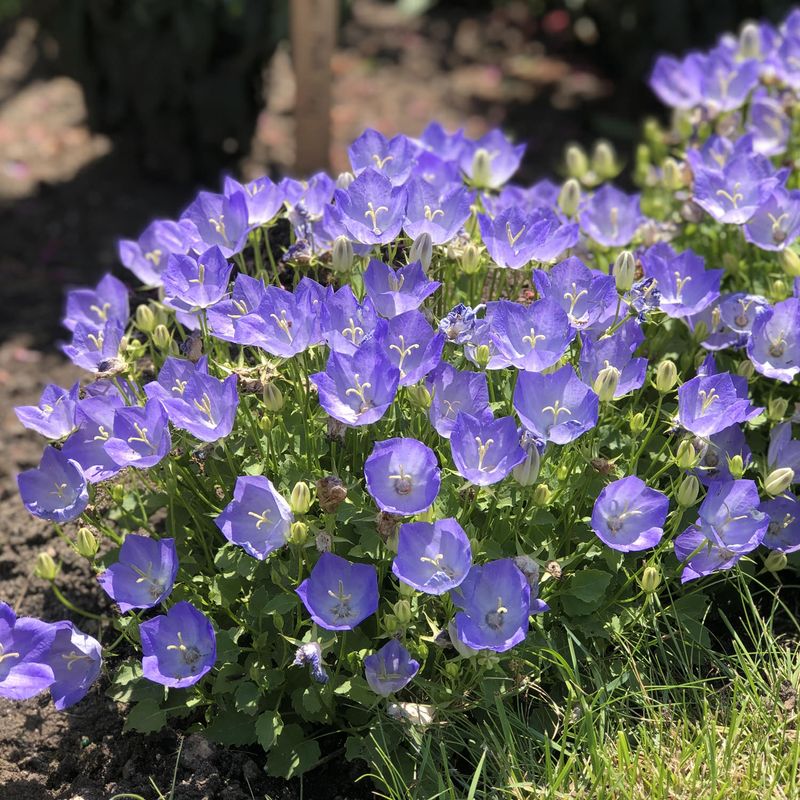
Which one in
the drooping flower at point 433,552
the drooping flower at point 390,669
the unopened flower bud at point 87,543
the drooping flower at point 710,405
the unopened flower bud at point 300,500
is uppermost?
the drooping flower at point 710,405

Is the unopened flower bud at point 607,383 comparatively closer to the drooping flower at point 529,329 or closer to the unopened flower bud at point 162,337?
the drooping flower at point 529,329

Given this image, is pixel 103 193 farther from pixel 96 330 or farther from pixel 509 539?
pixel 509 539

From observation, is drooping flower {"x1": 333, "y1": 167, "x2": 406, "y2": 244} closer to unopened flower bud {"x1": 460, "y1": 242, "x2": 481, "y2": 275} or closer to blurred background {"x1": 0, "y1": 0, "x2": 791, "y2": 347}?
unopened flower bud {"x1": 460, "y1": 242, "x2": 481, "y2": 275}

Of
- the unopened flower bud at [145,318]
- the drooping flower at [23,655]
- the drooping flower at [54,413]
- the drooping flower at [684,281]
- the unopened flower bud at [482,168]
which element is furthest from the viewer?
the unopened flower bud at [482,168]

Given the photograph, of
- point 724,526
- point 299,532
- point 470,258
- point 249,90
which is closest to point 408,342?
point 470,258

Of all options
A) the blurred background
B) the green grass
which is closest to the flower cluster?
the green grass

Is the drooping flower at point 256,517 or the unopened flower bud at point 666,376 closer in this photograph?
the drooping flower at point 256,517

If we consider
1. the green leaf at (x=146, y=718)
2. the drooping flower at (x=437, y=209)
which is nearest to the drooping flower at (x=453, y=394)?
the drooping flower at (x=437, y=209)
